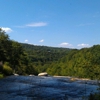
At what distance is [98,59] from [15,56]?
6763 centimetres

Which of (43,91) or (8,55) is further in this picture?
(8,55)

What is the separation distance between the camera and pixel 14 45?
289 ft

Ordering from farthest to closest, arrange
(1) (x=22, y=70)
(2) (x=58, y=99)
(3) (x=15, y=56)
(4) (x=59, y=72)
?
1. (4) (x=59, y=72)
2. (1) (x=22, y=70)
3. (3) (x=15, y=56)
4. (2) (x=58, y=99)

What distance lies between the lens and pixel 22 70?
9800 centimetres

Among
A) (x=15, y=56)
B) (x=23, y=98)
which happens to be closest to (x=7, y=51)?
(x=15, y=56)

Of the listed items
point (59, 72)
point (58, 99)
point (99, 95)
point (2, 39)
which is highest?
point (2, 39)

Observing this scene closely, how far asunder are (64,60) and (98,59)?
17482cm

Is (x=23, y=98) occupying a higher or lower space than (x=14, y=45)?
lower

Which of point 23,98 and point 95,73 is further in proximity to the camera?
point 23,98

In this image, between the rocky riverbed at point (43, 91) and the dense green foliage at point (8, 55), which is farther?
the dense green foliage at point (8, 55)

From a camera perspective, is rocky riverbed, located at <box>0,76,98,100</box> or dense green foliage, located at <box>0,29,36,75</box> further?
dense green foliage, located at <box>0,29,36,75</box>

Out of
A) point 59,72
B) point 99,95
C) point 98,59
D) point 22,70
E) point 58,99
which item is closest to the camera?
point 99,95

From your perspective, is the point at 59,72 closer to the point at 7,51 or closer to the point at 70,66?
the point at 70,66

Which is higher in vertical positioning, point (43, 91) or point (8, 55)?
point (8, 55)
